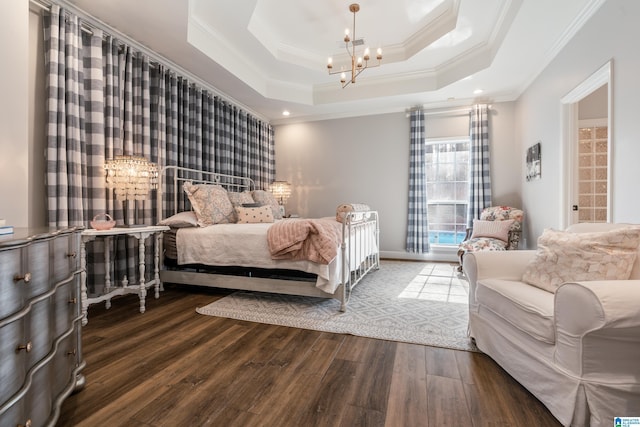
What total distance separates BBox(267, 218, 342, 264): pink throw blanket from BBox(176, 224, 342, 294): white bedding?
8cm

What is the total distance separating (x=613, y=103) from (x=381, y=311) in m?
2.52

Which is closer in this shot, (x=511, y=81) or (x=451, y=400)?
(x=451, y=400)

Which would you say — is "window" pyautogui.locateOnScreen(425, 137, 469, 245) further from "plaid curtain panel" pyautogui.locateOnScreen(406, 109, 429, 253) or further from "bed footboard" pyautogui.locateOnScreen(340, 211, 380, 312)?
"bed footboard" pyautogui.locateOnScreen(340, 211, 380, 312)

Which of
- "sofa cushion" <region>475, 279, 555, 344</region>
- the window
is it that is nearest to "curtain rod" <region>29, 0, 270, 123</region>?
the window

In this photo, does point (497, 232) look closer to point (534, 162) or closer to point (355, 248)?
point (534, 162)

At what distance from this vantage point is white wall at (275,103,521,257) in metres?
4.78

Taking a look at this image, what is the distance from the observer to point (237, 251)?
292 cm

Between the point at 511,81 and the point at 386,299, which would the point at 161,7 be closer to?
the point at 386,299

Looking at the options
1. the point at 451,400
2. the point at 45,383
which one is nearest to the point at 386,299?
the point at 451,400

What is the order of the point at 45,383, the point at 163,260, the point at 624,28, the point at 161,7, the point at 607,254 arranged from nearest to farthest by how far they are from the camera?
the point at 45,383 → the point at 607,254 → the point at 624,28 → the point at 161,7 → the point at 163,260

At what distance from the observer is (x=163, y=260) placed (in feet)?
11.0

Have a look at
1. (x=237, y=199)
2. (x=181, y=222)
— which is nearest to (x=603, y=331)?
(x=181, y=222)

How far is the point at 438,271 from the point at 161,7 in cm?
450

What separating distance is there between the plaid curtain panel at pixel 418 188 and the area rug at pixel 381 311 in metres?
1.44
